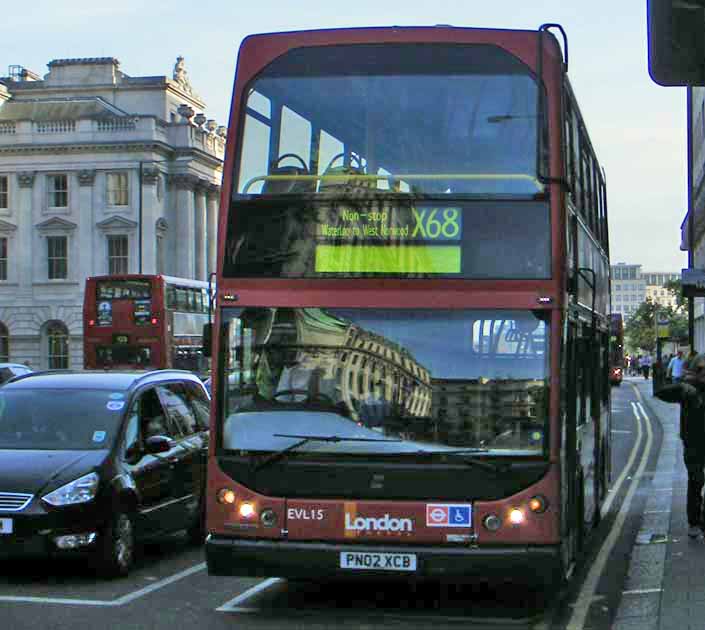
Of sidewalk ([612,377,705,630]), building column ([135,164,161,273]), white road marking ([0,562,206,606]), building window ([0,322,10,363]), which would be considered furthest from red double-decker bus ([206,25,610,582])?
building window ([0,322,10,363])

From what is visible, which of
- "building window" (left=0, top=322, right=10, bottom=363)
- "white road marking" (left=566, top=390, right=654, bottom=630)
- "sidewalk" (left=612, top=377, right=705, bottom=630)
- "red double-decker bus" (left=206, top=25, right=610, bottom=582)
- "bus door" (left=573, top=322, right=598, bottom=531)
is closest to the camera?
"red double-decker bus" (left=206, top=25, right=610, bottom=582)

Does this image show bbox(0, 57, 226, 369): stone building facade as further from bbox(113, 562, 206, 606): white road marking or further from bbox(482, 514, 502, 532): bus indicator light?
bbox(482, 514, 502, 532): bus indicator light

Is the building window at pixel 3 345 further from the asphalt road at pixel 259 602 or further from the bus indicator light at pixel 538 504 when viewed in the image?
the bus indicator light at pixel 538 504

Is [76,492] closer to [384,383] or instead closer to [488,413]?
[384,383]

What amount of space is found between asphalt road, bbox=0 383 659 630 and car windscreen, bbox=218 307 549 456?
4.05 feet

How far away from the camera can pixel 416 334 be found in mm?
9086

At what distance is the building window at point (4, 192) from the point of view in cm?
8900

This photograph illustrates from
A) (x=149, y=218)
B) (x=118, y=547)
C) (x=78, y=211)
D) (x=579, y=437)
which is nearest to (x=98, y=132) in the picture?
(x=78, y=211)

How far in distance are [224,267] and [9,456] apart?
2.99m

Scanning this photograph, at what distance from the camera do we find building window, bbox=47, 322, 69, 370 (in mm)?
87000

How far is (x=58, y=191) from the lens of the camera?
291ft

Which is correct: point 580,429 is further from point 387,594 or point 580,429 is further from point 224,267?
point 224,267

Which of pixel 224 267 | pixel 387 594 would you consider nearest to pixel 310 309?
pixel 224 267

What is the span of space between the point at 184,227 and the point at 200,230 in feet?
10.3
